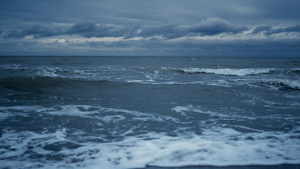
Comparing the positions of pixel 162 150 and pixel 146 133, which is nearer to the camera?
pixel 162 150

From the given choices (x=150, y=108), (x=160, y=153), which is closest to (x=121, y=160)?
(x=160, y=153)

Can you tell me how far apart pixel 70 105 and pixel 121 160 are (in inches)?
175

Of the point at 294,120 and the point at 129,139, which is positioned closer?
the point at 129,139

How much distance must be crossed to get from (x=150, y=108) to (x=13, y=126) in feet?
12.4

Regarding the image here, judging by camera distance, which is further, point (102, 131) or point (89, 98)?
point (89, 98)

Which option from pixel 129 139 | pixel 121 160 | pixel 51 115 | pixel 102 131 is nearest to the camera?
pixel 121 160

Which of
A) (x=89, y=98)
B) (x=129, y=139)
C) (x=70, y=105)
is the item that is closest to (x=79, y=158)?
(x=129, y=139)

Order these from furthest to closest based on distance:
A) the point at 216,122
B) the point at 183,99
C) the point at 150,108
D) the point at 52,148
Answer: the point at 183,99 < the point at 150,108 < the point at 216,122 < the point at 52,148

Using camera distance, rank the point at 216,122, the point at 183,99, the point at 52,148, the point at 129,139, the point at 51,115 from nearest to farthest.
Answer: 1. the point at 52,148
2. the point at 129,139
3. the point at 216,122
4. the point at 51,115
5. the point at 183,99

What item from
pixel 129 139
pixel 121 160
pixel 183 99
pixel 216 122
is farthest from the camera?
pixel 183 99

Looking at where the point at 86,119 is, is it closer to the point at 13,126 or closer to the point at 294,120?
the point at 13,126

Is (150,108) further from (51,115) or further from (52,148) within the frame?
(52,148)

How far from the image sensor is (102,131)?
4.50 m

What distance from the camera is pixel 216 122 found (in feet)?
16.8
